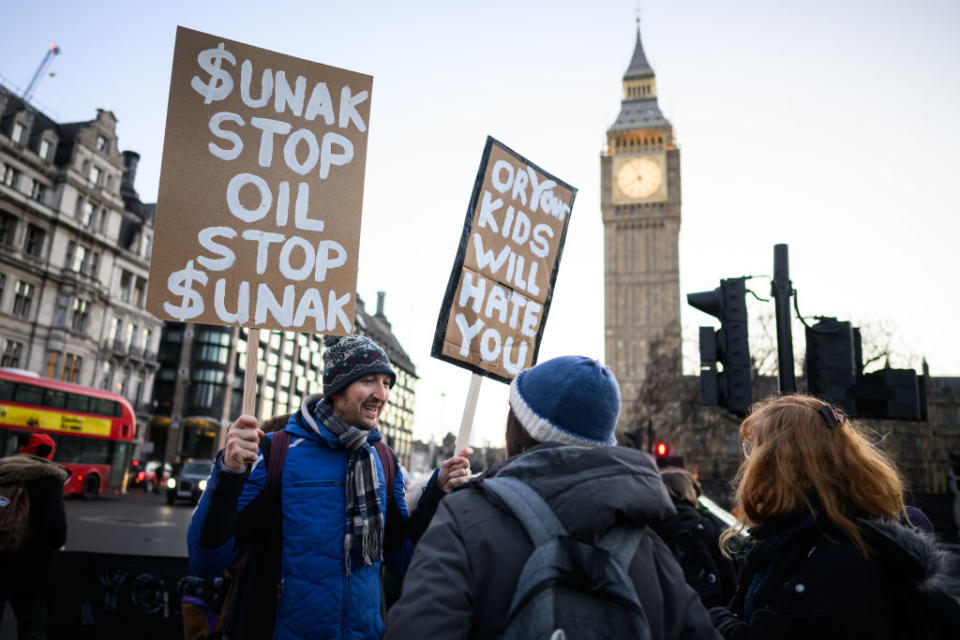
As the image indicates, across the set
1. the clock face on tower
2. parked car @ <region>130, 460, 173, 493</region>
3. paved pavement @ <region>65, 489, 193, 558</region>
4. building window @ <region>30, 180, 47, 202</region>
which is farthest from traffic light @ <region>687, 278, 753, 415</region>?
the clock face on tower

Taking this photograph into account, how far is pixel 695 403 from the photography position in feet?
100

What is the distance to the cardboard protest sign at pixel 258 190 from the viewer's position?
9.02ft

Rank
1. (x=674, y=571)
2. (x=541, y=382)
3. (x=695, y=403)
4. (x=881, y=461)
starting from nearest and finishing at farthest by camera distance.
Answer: (x=674, y=571) < (x=541, y=382) < (x=881, y=461) < (x=695, y=403)

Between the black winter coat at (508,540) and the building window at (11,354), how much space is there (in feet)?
125

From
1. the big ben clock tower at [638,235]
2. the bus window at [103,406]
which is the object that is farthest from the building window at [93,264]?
the big ben clock tower at [638,235]

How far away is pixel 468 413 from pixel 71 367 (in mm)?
39575

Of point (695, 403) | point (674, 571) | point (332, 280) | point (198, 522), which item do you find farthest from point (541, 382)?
point (695, 403)

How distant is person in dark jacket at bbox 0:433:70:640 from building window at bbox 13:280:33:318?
1391 inches

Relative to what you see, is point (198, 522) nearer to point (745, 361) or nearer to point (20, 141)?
point (745, 361)

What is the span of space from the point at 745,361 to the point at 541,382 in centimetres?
434

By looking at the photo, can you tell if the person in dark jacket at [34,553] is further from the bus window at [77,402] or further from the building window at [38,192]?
the building window at [38,192]

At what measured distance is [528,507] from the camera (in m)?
1.37

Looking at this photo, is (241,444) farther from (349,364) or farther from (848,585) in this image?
(848,585)

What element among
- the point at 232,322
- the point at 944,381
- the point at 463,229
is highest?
the point at 944,381
